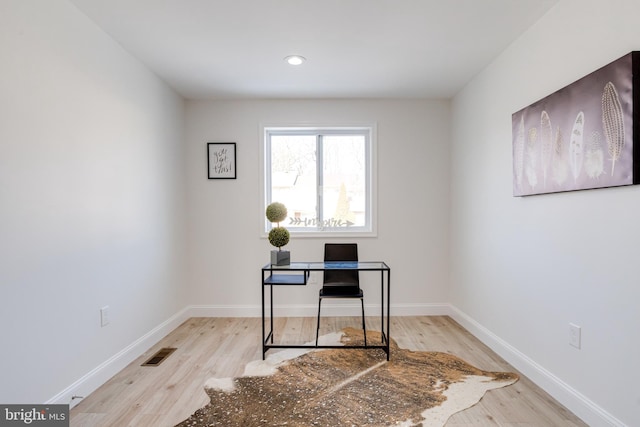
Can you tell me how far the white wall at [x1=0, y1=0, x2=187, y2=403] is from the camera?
1746 mm

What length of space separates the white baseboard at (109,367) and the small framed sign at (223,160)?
163 centimetres

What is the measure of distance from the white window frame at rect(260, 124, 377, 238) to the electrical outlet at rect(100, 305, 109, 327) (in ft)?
5.86

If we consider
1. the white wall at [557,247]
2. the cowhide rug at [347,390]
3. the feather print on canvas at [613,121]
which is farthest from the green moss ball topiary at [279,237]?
the feather print on canvas at [613,121]

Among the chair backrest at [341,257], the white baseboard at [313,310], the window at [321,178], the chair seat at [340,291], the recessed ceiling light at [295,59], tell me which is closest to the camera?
the recessed ceiling light at [295,59]

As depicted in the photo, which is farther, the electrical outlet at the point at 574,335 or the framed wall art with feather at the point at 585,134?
the electrical outlet at the point at 574,335

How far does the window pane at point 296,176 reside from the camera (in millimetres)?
4148

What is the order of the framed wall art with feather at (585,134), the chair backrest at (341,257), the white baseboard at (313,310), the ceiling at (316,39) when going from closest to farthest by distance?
1. the framed wall art with feather at (585,134)
2. the ceiling at (316,39)
3. the chair backrest at (341,257)
4. the white baseboard at (313,310)

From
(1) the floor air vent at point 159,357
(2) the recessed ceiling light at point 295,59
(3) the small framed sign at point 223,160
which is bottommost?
(1) the floor air vent at point 159,357

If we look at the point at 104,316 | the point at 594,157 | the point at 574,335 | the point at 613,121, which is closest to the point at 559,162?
the point at 594,157

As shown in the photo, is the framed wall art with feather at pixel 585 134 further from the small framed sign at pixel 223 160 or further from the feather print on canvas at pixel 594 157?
the small framed sign at pixel 223 160

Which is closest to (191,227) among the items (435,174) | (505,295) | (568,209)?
(435,174)

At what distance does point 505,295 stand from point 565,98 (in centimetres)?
152

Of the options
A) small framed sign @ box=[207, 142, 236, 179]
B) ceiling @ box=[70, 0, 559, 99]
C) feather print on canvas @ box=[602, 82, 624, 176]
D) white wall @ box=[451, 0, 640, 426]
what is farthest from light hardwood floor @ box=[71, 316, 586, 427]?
ceiling @ box=[70, 0, 559, 99]

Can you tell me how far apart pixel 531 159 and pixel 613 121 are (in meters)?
0.69
